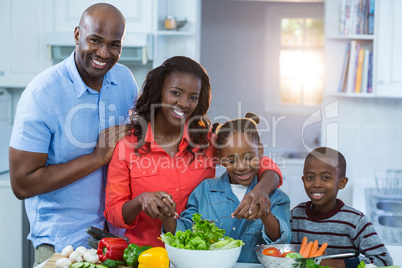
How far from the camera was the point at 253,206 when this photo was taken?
4.91ft

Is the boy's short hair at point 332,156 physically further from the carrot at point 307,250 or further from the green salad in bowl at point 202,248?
the green salad in bowl at point 202,248

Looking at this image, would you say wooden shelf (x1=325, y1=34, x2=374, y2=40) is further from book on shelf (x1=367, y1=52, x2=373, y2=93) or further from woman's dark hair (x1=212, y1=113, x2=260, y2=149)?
woman's dark hair (x1=212, y1=113, x2=260, y2=149)

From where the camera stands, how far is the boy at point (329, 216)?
5.66 feet

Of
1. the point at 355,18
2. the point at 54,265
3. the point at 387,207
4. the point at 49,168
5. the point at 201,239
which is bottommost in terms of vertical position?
the point at 387,207

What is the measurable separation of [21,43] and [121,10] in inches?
30.9

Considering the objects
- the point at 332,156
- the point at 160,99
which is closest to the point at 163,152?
the point at 160,99

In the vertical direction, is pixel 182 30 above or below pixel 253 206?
above

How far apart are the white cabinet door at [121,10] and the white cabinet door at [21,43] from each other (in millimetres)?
134

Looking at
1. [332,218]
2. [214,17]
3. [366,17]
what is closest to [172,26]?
[366,17]

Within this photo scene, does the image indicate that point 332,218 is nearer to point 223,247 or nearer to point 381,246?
point 381,246

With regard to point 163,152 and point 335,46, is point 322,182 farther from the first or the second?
point 335,46

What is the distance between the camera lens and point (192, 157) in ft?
5.90

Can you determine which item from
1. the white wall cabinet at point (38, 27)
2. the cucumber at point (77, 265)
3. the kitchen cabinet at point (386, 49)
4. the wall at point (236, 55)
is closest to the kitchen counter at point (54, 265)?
the cucumber at point (77, 265)

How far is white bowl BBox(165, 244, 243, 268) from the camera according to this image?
1372mm
